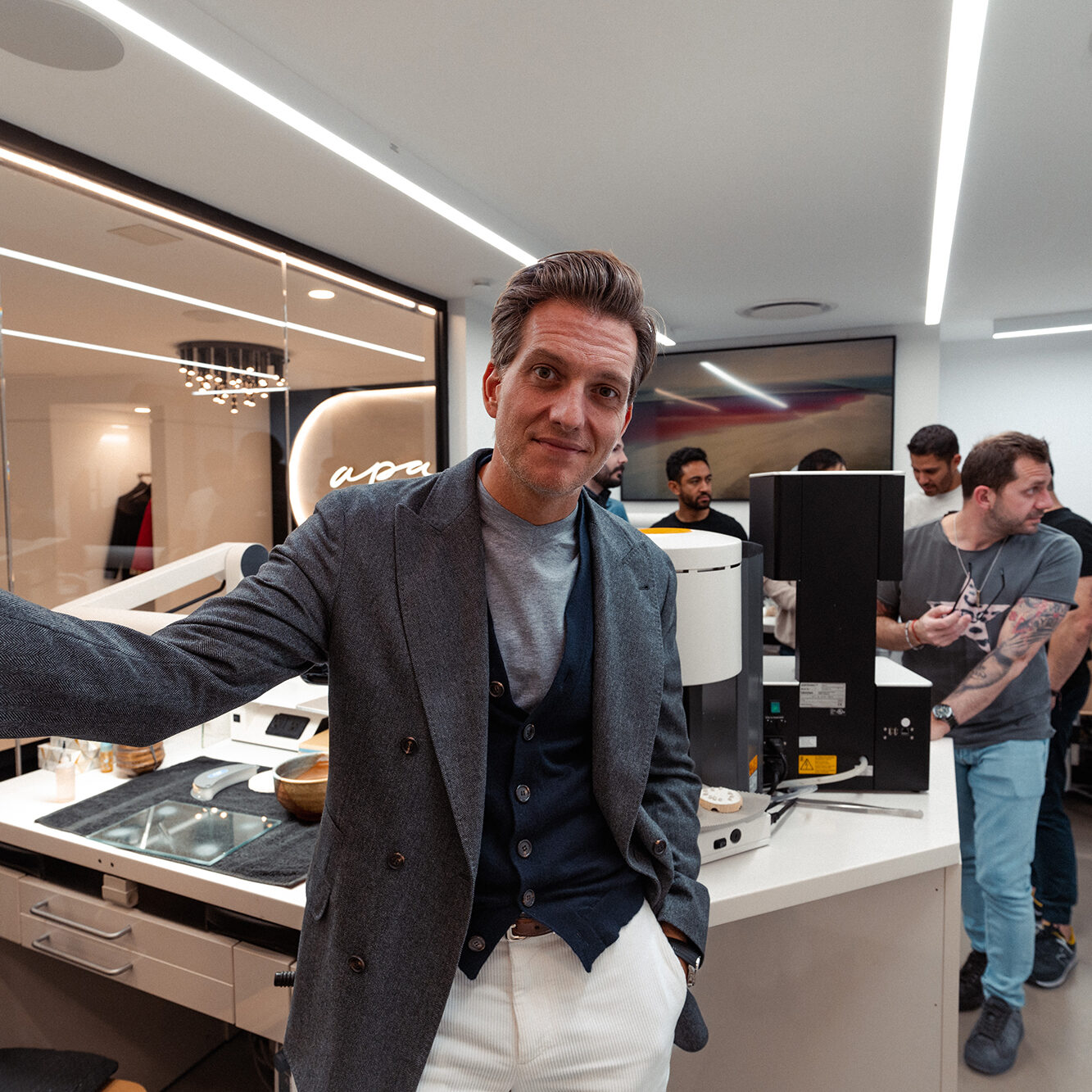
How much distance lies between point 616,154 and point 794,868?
249cm

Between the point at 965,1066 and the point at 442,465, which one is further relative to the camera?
the point at 442,465

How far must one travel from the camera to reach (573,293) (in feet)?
3.18

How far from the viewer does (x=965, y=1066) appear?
2.14 metres

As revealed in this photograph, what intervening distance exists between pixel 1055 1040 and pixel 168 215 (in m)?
4.16

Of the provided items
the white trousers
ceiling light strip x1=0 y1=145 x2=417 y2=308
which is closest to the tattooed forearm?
the white trousers

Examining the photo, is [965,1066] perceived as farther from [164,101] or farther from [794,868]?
[164,101]

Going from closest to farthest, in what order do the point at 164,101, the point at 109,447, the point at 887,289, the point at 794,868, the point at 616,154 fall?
the point at 794,868
the point at 164,101
the point at 616,154
the point at 109,447
the point at 887,289

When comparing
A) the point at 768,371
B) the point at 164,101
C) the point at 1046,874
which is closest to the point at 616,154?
the point at 164,101

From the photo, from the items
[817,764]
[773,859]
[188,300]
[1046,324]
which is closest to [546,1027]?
[773,859]

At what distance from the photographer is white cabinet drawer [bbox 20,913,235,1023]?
1440mm

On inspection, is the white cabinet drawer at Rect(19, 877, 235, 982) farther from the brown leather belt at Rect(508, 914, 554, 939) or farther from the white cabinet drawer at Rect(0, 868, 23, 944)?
the brown leather belt at Rect(508, 914, 554, 939)

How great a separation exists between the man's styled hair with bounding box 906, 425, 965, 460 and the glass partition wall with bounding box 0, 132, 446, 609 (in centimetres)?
295

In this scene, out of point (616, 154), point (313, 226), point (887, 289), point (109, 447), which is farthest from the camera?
point (887, 289)

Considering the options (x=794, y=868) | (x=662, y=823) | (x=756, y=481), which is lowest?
(x=794, y=868)
